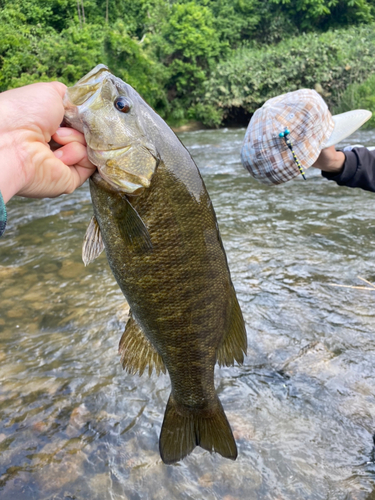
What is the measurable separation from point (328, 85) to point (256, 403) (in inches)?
798

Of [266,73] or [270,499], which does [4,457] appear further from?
[266,73]

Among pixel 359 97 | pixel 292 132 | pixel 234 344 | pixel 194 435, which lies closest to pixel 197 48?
pixel 359 97

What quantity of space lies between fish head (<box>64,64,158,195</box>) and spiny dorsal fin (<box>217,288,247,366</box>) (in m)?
0.83

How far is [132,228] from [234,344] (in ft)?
2.72

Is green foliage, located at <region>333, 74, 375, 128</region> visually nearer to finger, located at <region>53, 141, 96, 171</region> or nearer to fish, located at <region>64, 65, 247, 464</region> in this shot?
fish, located at <region>64, 65, 247, 464</region>

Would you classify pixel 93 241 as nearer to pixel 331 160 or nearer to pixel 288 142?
pixel 288 142

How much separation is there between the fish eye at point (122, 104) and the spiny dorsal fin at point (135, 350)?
99cm

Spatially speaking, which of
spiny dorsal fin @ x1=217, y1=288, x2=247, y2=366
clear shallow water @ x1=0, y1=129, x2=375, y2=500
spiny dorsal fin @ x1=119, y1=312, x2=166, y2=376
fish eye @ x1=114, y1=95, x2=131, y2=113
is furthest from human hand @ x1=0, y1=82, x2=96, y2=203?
clear shallow water @ x1=0, y1=129, x2=375, y2=500

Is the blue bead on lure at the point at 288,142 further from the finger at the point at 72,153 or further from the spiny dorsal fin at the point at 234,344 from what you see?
the finger at the point at 72,153

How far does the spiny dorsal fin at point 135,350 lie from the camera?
1.90 meters

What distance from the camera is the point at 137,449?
2.38 metres

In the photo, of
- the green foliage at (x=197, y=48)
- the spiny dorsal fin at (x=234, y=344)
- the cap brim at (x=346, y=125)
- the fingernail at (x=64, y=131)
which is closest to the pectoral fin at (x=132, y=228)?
the fingernail at (x=64, y=131)

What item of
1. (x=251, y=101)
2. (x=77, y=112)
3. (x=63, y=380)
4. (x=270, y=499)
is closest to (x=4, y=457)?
(x=63, y=380)

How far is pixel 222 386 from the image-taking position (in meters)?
2.84
